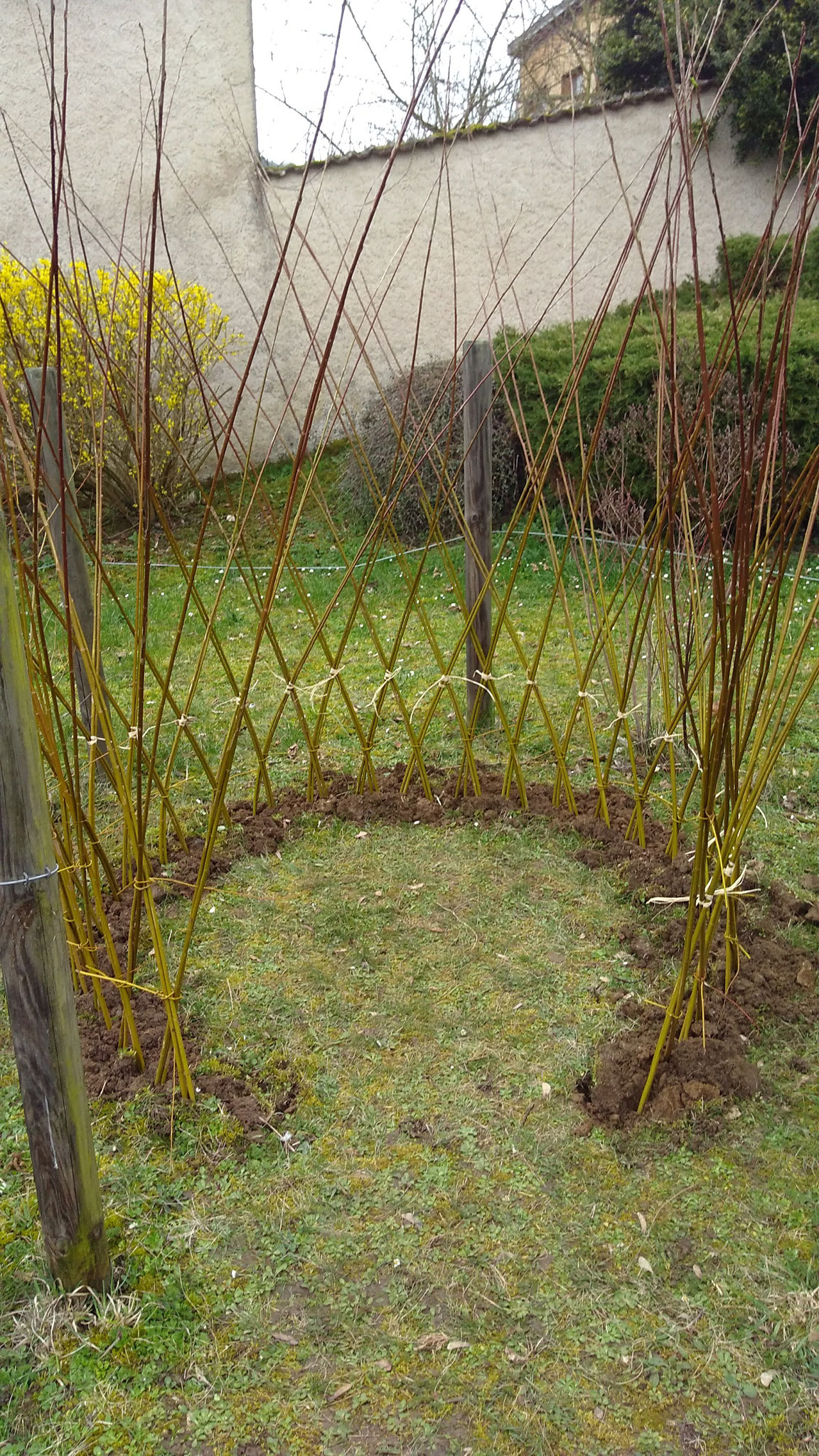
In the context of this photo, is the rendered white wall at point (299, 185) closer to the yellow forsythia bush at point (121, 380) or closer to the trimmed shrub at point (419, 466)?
the yellow forsythia bush at point (121, 380)

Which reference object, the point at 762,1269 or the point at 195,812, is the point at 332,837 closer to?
the point at 195,812

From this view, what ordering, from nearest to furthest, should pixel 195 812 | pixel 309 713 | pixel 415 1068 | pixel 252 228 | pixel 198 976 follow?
1. pixel 415 1068
2. pixel 198 976
3. pixel 195 812
4. pixel 309 713
5. pixel 252 228

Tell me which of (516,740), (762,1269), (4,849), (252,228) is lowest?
(762,1269)

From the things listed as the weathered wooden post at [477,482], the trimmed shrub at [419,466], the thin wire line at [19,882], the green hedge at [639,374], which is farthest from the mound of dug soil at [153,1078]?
the trimmed shrub at [419,466]

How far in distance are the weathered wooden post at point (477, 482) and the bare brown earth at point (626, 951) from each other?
481 millimetres

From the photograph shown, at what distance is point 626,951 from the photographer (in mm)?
2336

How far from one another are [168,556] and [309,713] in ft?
11.1

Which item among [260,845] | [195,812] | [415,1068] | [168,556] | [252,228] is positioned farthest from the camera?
[252,228]

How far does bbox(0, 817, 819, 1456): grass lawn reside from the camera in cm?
134

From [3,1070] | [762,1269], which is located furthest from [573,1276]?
[3,1070]

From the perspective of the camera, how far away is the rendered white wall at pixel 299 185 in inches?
304

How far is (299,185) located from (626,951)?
760cm

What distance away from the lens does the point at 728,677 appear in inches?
59.9

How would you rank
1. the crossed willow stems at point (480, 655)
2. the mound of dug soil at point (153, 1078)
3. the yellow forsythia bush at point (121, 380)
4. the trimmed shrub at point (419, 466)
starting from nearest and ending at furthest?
the crossed willow stems at point (480, 655), the mound of dug soil at point (153, 1078), the yellow forsythia bush at point (121, 380), the trimmed shrub at point (419, 466)
